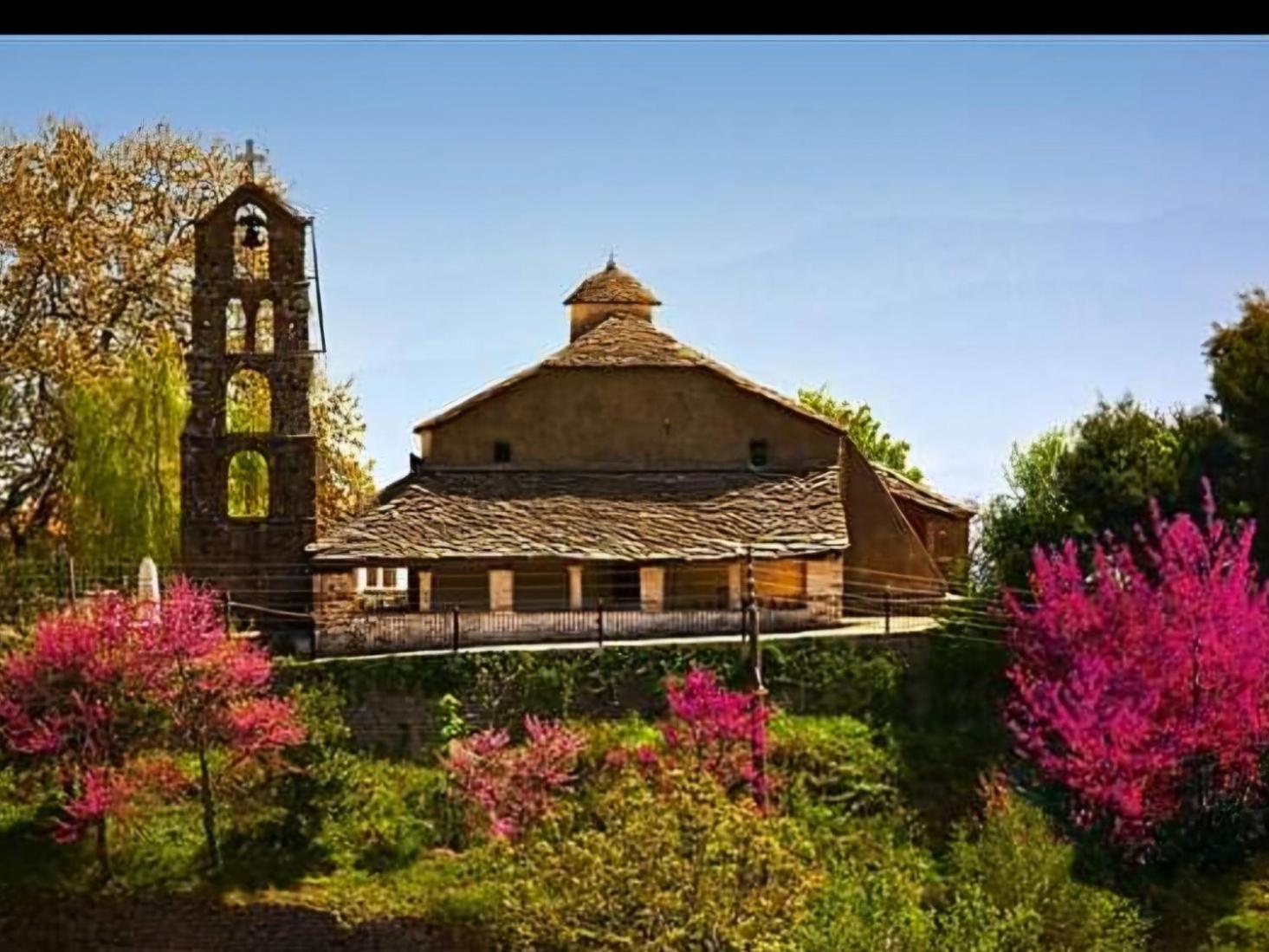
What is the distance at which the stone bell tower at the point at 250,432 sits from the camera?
→ 30.4m

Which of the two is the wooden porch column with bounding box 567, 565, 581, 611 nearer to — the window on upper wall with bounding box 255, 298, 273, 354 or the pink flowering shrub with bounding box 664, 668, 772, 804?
the pink flowering shrub with bounding box 664, 668, 772, 804

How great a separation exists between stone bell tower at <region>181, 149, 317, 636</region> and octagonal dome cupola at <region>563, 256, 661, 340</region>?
701 cm

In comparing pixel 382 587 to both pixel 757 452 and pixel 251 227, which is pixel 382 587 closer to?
pixel 757 452

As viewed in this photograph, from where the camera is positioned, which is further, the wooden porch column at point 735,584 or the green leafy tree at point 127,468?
the green leafy tree at point 127,468

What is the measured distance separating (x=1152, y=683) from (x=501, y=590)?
895 centimetres

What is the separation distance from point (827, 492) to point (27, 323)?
13502 millimetres

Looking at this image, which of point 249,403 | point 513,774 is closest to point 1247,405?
point 513,774

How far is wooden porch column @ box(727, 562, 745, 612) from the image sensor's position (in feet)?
98.9

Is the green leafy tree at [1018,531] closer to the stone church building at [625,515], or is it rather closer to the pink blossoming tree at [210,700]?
the stone church building at [625,515]

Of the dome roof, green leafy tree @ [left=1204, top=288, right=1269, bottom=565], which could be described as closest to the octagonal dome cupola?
the dome roof

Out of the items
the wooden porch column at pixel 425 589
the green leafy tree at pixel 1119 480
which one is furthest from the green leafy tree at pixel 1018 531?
the wooden porch column at pixel 425 589

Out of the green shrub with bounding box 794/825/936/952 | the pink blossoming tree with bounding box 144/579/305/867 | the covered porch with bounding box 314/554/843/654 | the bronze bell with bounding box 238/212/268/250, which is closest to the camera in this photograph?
the green shrub with bounding box 794/825/936/952

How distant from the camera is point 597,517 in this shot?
30.9 metres

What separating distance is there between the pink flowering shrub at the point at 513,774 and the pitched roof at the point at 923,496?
10106 mm
